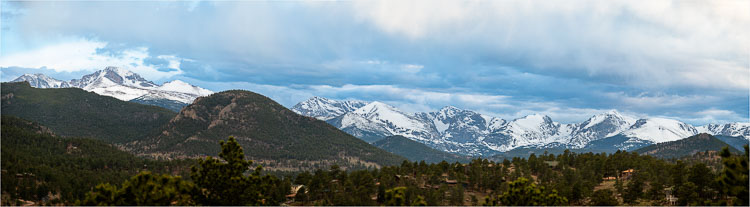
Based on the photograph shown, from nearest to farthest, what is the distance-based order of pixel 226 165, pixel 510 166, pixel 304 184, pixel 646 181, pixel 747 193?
pixel 747 193, pixel 226 165, pixel 646 181, pixel 304 184, pixel 510 166

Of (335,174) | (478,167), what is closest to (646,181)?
(478,167)

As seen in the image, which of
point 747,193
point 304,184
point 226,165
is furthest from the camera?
point 304,184

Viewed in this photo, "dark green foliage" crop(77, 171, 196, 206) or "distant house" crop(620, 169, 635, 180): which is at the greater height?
"distant house" crop(620, 169, 635, 180)

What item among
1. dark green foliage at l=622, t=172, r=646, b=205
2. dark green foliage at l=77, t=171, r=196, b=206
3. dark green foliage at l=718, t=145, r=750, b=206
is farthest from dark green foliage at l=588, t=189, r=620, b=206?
dark green foliage at l=77, t=171, r=196, b=206

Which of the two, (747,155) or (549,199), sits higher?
(747,155)

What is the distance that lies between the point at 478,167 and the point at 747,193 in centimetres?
11634

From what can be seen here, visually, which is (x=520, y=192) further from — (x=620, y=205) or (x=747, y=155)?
(x=620, y=205)

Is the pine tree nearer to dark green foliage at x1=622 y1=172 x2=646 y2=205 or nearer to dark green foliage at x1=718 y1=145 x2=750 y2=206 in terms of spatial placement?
dark green foliage at x1=718 y1=145 x2=750 y2=206

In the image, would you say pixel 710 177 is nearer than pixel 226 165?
No

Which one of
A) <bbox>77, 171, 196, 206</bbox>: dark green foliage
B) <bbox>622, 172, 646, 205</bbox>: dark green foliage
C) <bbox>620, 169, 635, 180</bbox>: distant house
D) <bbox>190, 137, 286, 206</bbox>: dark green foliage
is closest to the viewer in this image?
<bbox>77, 171, 196, 206</bbox>: dark green foliage

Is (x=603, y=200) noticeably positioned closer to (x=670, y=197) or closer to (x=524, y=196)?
(x=670, y=197)

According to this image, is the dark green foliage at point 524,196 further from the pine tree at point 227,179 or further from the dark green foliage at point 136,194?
the dark green foliage at point 136,194

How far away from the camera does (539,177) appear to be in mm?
172375

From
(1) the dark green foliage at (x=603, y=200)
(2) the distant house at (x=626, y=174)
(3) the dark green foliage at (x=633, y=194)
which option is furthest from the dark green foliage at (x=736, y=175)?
(2) the distant house at (x=626, y=174)
